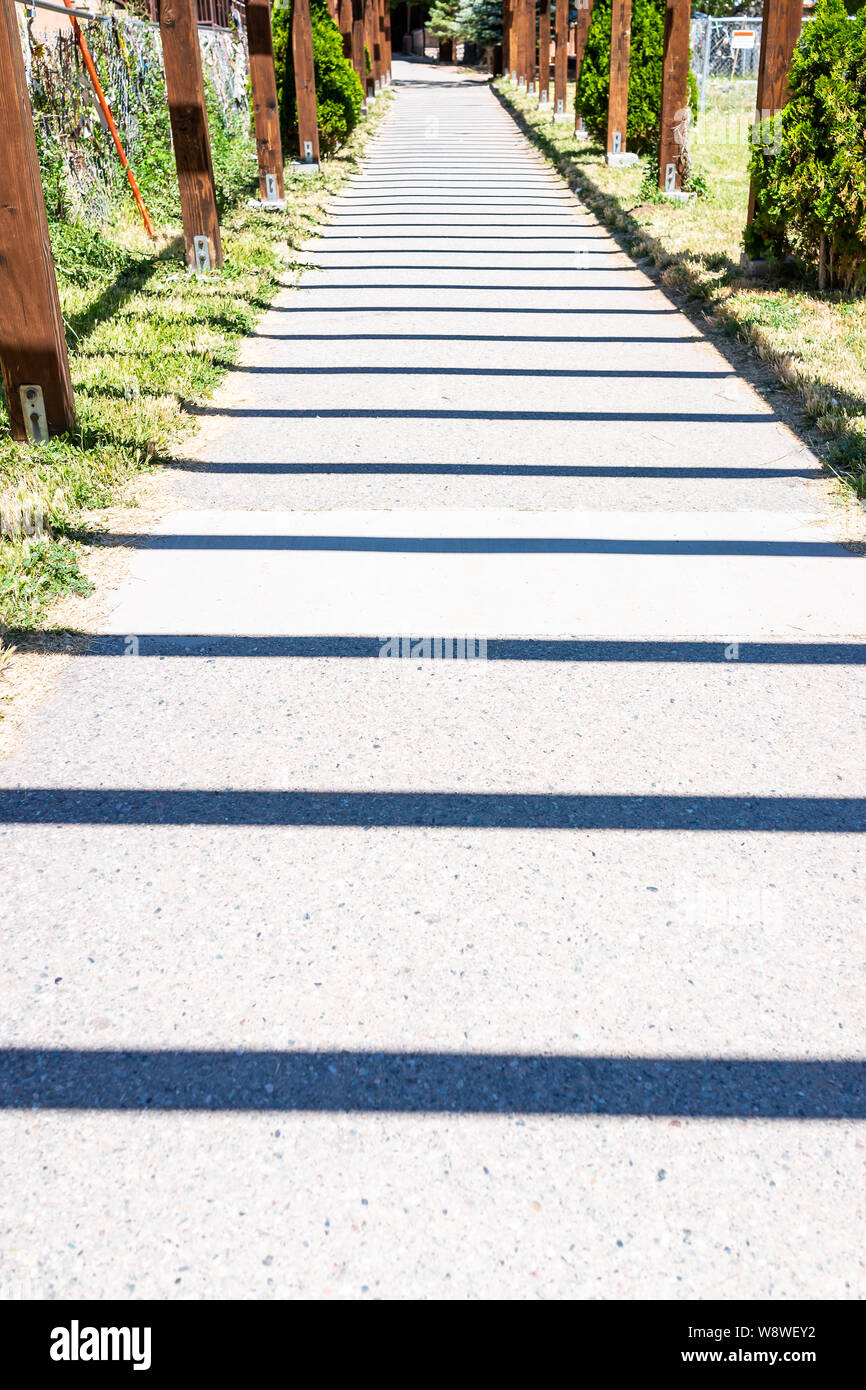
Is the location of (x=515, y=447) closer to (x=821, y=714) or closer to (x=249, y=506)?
(x=249, y=506)

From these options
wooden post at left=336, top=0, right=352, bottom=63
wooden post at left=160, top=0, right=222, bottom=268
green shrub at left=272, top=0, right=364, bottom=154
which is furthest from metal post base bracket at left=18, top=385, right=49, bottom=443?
wooden post at left=336, top=0, right=352, bottom=63

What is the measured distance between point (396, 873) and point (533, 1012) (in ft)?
1.79

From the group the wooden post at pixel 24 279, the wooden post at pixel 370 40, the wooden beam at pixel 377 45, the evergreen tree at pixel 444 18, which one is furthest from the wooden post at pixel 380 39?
the wooden post at pixel 24 279

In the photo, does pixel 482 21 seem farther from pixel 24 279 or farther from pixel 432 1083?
pixel 432 1083

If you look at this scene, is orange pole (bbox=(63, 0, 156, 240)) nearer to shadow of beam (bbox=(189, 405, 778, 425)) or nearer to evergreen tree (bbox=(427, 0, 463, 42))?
shadow of beam (bbox=(189, 405, 778, 425))

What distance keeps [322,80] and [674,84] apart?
293 inches

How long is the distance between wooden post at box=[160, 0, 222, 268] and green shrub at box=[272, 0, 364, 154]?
8.14 meters

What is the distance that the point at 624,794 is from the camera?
117 inches

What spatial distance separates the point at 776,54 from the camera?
8.19 m

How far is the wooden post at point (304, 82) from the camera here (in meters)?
A: 15.0

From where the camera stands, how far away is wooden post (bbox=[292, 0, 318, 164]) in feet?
49.2

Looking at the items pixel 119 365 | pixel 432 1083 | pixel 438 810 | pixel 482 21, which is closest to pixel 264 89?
pixel 119 365

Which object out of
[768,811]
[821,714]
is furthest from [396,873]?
[821,714]

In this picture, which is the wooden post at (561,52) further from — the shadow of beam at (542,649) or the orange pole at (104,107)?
the shadow of beam at (542,649)
